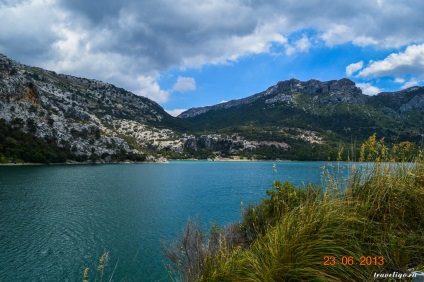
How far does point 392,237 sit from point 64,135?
163980 millimetres

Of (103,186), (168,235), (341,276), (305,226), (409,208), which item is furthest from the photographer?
(103,186)

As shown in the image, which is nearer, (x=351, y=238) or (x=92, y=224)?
(x=351, y=238)

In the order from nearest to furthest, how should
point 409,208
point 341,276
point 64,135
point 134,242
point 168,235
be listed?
point 341,276, point 409,208, point 134,242, point 168,235, point 64,135

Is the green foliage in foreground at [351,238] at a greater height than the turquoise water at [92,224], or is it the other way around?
the green foliage in foreground at [351,238]

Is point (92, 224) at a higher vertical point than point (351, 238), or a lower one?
lower

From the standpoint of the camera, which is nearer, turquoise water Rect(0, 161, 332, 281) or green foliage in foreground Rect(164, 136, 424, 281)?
green foliage in foreground Rect(164, 136, 424, 281)

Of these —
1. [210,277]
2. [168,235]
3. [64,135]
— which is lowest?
[168,235]

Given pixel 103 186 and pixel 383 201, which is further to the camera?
pixel 103 186

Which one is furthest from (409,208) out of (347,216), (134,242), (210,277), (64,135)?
(64,135)

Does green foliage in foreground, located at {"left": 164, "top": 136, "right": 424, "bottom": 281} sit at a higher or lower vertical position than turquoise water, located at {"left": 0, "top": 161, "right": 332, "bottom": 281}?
higher

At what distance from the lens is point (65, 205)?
4488cm

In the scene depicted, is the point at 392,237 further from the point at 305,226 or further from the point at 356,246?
the point at 305,226

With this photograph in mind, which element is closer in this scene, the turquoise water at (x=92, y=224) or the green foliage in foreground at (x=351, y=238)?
the green foliage in foreground at (x=351, y=238)

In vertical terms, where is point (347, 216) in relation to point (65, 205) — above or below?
above
